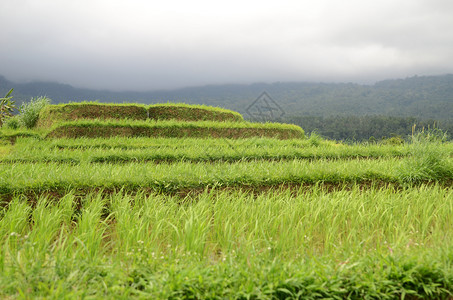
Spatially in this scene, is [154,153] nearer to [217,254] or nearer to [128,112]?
[217,254]

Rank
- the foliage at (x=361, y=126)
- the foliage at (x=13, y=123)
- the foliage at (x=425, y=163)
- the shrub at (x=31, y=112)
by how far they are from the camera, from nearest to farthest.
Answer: the foliage at (x=425, y=163) < the shrub at (x=31, y=112) < the foliage at (x=13, y=123) < the foliage at (x=361, y=126)

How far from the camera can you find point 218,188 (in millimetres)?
5137

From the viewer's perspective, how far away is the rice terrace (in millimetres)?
2092

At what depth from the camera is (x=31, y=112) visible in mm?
16703

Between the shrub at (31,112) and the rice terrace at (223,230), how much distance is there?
32.7 feet

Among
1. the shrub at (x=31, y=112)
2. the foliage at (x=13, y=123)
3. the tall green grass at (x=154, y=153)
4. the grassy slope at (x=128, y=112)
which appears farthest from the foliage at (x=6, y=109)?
the tall green grass at (x=154, y=153)

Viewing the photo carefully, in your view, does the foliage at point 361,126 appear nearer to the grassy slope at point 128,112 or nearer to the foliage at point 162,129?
the grassy slope at point 128,112

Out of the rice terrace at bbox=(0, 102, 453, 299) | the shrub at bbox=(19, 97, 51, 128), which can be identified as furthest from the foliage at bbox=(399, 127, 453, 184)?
the shrub at bbox=(19, 97, 51, 128)

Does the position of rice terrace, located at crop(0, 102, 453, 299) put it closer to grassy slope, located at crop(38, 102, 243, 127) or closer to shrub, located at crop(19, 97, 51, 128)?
grassy slope, located at crop(38, 102, 243, 127)

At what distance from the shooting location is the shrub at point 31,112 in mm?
16734

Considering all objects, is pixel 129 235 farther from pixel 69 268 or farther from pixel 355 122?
pixel 355 122

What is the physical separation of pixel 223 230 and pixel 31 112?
17.2 m

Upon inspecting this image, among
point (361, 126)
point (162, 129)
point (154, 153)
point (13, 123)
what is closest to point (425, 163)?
point (154, 153)

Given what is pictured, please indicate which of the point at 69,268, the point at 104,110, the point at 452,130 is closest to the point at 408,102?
the point at 452,130
